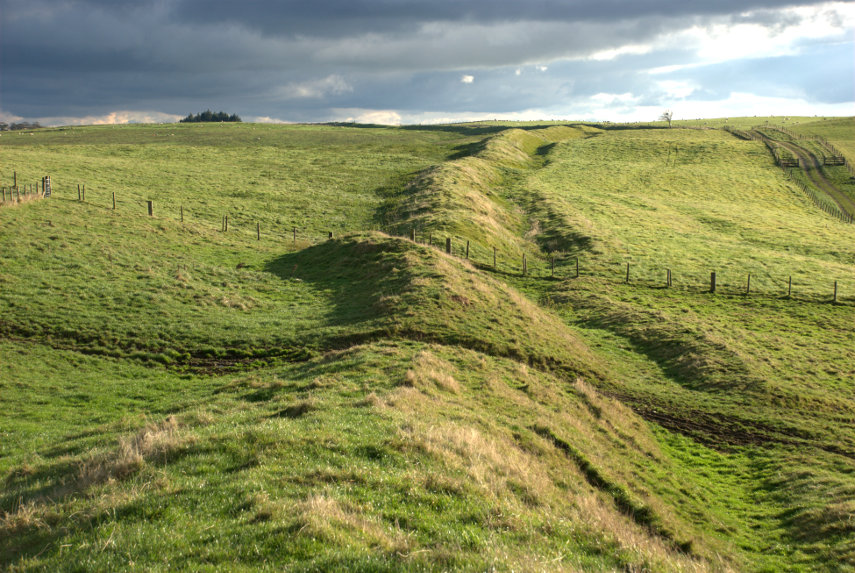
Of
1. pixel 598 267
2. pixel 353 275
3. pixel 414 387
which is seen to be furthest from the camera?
pixel 598 267

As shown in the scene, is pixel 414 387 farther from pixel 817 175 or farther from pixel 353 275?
pixel 817 175

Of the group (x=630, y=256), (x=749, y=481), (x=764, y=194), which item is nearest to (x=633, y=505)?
(x=749, y=481)

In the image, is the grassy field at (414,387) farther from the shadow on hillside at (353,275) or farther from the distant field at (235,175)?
the distant field at (235,175)

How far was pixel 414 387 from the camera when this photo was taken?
701 inches

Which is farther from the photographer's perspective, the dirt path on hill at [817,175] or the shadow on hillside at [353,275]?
the dirt path on hill at [817,175]

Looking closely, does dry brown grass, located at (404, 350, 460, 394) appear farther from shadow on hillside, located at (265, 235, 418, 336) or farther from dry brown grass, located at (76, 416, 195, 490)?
dry brown grass, located at (76, 416, 195, 490)

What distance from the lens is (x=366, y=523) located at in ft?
26.7

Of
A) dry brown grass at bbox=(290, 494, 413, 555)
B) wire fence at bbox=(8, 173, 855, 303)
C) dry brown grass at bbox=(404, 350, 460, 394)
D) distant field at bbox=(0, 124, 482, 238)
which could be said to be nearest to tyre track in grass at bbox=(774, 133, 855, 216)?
wire fence at bbox=(8, 173, 855, 303)

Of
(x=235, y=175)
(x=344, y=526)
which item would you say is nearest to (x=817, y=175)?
(x=235, y=175)

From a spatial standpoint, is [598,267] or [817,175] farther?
[817,175]

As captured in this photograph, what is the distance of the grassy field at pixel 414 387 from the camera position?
8.51m

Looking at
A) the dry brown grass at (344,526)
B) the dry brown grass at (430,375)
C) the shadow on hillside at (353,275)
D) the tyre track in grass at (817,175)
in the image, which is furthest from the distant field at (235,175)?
the tyre track in grass at (817,175)

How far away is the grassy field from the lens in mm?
8508

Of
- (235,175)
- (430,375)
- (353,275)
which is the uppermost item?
(235,175)
